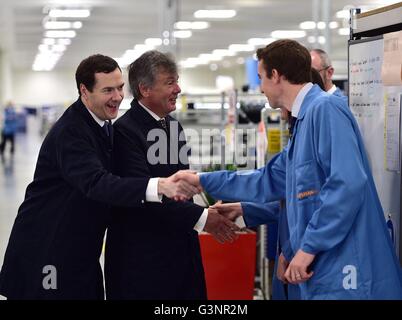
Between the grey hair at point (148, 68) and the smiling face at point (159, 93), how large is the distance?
0.7 inches

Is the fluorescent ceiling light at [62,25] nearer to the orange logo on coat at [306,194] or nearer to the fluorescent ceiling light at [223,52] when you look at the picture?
the fluorescent ceiling light at [223,52]

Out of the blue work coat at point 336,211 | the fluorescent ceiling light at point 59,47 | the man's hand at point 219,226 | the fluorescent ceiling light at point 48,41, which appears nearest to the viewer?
the blue work coat at point 336,211

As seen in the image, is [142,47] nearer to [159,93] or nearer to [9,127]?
[9,127]

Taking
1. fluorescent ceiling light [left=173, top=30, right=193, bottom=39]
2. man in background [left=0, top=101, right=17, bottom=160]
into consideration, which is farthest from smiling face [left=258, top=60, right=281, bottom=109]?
man in background [left=0, top=101, right=17, bottom=160]

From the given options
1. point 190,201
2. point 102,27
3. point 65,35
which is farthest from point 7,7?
point 190,201

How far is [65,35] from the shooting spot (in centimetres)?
1950

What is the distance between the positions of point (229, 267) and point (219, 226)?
1338 millimetres

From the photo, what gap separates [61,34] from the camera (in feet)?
63.3

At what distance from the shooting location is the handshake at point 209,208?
2.43m

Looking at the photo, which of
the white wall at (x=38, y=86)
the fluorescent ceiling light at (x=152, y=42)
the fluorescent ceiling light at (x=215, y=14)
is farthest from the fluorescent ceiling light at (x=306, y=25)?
the white wall at (x=38, y=86)

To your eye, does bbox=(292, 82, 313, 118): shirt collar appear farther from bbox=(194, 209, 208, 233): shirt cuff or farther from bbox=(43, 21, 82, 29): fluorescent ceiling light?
bbox=(43, 21, 82, 29): fluorescent ceiling light

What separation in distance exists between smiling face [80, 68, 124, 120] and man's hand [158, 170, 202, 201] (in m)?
0.37
